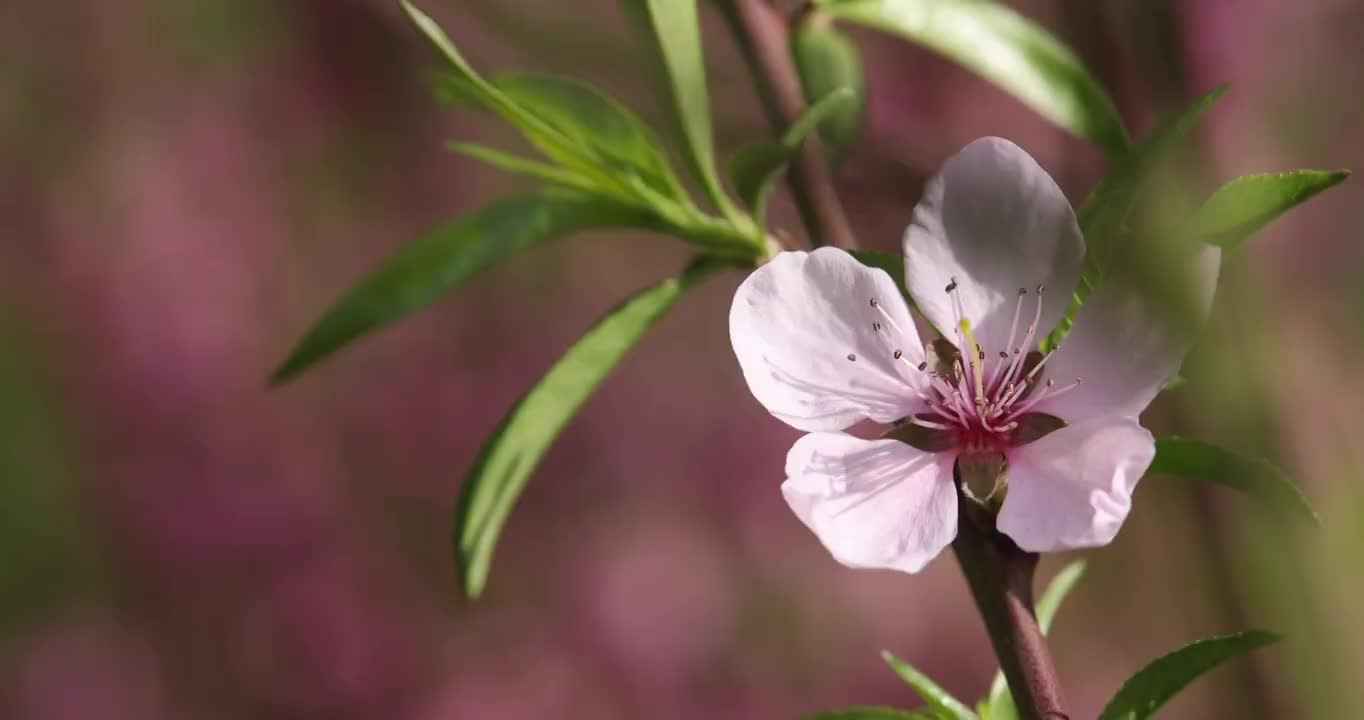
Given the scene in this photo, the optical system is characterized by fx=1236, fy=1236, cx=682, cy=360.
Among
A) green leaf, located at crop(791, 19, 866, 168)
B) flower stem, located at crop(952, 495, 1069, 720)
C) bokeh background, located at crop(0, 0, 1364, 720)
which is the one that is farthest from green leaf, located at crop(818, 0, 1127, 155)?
bokeh background, located at crop(0, 0, 1364, 720)

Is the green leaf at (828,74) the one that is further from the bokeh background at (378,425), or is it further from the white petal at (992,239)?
the bokeh background at (378,425)

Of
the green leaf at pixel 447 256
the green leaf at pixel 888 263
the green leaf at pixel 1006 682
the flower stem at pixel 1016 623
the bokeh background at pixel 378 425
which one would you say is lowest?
the bokeh background at pixel 378 425

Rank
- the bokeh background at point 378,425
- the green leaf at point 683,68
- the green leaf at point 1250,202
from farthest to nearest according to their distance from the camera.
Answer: the bokeh background at point 378,425, the green leaf at point 683,68, the green leaf at point 1250,202

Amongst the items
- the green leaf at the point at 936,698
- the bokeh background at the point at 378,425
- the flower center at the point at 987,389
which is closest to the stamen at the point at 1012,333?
the flower center at the point at 987,389

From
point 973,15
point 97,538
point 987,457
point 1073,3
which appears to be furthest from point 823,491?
point 97,538

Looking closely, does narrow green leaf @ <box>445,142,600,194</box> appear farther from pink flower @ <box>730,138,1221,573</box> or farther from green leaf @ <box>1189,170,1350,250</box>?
green leaf @ <box>1189,170,1350,250</box>

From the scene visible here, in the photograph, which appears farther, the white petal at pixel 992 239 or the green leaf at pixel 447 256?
the green leaf at pixel 447 256

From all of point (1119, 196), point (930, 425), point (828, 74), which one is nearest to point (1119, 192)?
point (1119, 196)

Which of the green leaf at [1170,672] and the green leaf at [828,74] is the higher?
the green leaf at [828,74]
